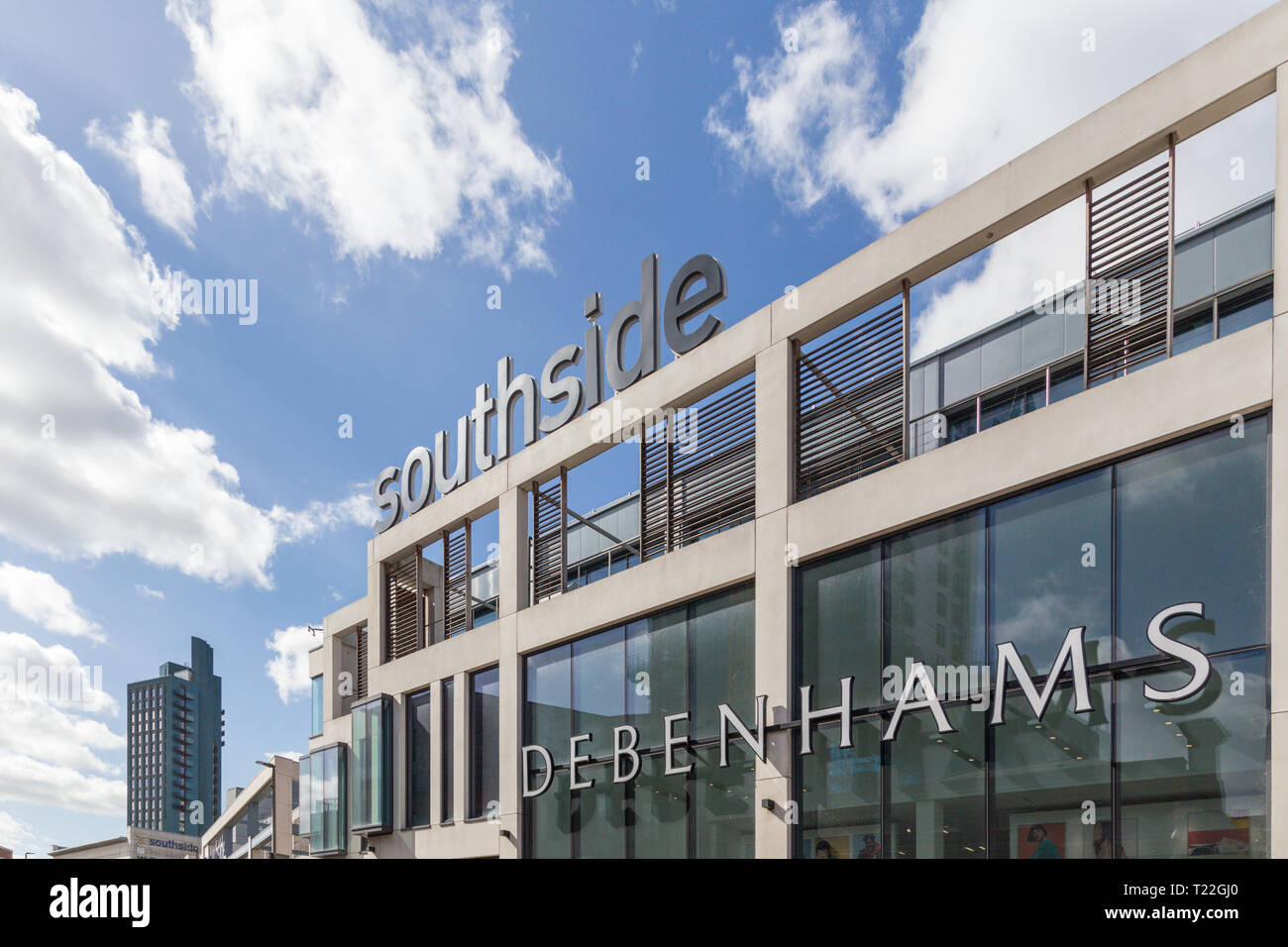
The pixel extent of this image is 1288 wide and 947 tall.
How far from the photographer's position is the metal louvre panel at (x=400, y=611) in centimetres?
2980

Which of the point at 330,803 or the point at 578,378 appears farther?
the point at 330,803

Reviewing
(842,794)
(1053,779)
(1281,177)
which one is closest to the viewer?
(1281,177)

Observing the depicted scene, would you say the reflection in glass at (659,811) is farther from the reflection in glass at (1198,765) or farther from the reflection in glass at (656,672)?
the reflection in glass at (1198,765)

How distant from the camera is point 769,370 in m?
19.2

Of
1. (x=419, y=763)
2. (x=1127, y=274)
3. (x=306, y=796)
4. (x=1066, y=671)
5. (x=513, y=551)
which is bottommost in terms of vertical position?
(x=306, y=796)

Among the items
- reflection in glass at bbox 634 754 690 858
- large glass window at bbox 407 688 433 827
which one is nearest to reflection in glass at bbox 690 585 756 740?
reflection in glass at bbox 634 754 690 858

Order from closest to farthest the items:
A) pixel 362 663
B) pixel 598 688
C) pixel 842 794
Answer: pixel 842 794
pixel 598 688
pixel 362 663

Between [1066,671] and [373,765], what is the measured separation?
20129 mm

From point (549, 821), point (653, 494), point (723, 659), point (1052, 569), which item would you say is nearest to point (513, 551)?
point (653, 494)

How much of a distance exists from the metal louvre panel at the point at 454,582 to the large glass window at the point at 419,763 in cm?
183

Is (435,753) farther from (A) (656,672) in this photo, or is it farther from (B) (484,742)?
(A) (656,672)

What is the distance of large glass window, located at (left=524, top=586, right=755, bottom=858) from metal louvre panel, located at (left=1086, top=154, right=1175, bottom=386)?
7.20 m

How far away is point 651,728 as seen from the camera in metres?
20.1
